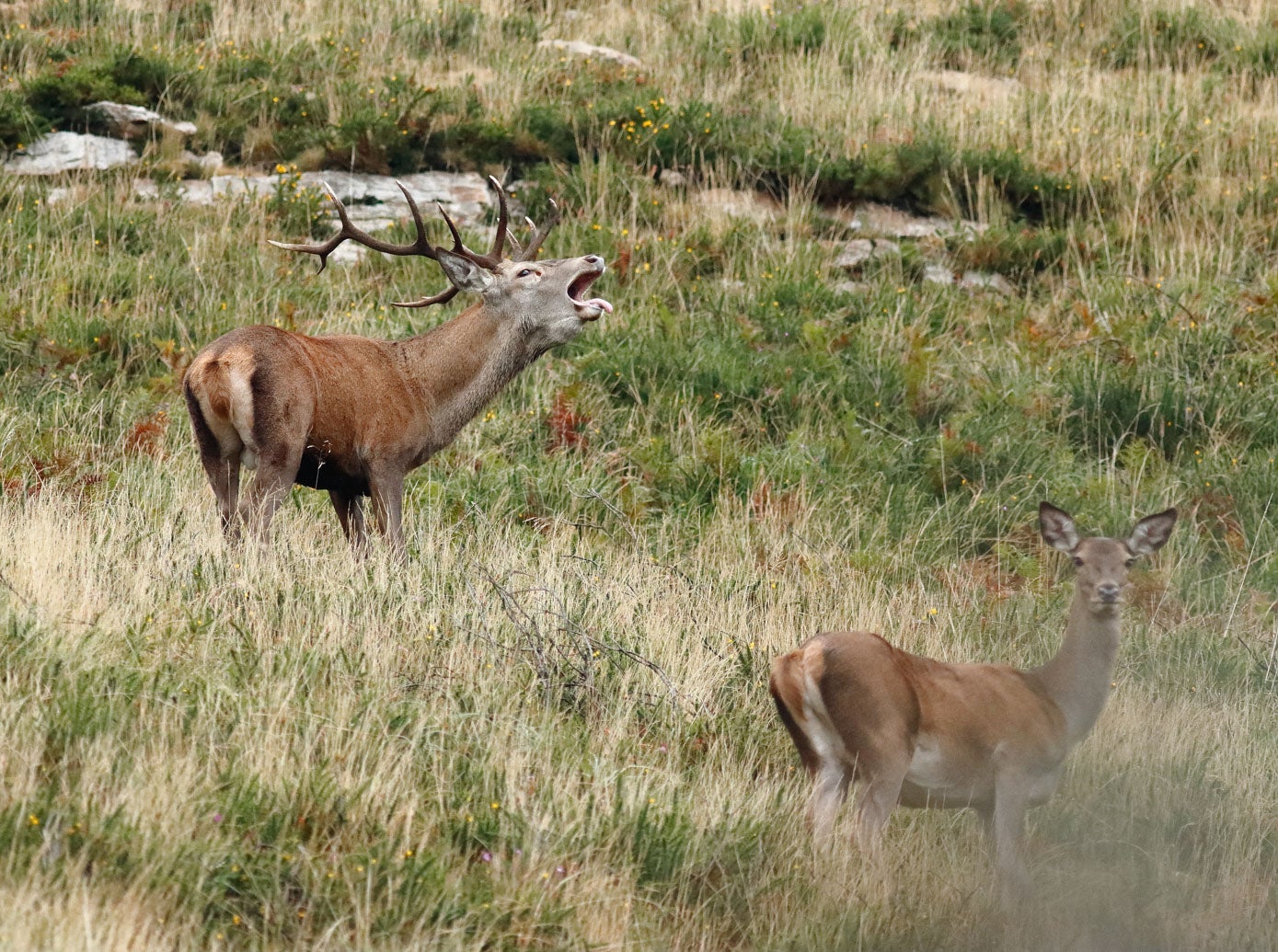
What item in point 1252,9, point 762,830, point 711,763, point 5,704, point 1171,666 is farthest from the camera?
point 1252,9

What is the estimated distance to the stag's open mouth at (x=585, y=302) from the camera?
8453 millimetres

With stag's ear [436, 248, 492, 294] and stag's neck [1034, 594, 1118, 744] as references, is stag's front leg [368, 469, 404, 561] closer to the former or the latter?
stag's ear [436, 248, 492, 294]

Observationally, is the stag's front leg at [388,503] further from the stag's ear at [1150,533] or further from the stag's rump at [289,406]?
the stag's ear at [1150,533]

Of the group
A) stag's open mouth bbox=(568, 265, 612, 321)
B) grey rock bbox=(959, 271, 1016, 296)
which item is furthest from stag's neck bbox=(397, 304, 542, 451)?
grey rock bbox=(959, 271, 1016, 296)

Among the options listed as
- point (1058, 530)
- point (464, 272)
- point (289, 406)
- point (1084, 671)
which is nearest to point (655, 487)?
point (464, 272)

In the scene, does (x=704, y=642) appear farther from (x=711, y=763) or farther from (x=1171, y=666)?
(x=1171, y=666)

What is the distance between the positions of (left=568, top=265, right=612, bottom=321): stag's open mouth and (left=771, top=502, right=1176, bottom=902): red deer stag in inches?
126

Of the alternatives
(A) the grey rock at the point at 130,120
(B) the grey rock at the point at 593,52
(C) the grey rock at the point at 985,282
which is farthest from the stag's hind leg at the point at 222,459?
(B) the grey rock at the point at 593,52

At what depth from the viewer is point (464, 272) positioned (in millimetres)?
8648

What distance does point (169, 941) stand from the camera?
4203 mm

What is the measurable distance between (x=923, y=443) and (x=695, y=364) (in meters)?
1.59

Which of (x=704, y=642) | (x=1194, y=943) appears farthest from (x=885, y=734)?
(x=704, y=642)

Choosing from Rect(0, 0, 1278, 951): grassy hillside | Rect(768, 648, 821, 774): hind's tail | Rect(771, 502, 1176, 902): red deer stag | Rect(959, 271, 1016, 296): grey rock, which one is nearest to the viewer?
Rect(0, 0, 1278, 951): grassy hillside

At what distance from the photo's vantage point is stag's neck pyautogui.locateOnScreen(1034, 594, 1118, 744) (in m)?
5.86
